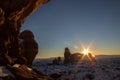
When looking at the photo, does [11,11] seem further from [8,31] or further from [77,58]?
[77,58]

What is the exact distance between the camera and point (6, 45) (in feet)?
98.8

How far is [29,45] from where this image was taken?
188 feet

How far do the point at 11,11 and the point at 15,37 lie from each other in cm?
443

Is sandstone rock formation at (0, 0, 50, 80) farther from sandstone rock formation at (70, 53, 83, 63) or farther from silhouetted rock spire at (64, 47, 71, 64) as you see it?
sandstone rock formation at (70, 53, 83, 63)

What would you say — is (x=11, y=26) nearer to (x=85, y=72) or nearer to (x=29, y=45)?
(x=29, y=45)

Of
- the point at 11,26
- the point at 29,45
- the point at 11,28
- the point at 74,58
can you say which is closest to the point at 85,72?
the point at 29,45

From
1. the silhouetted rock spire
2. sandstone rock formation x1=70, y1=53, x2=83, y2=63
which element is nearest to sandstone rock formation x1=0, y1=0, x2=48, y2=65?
the silhouetted rock spire

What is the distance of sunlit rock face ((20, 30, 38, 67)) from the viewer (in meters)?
55.0

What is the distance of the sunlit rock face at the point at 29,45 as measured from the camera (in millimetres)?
55000

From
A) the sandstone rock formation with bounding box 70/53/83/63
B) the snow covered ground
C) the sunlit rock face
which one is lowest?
the snow covered ground

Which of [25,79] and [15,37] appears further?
[15,37]

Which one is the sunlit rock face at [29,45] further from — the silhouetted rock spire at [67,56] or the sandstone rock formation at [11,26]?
the silhouetted rock spire at [67,56]

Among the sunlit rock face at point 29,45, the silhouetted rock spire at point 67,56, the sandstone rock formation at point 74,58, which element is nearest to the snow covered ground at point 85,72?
the sunlit rock face at point 29,45

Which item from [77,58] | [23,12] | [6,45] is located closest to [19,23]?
[23,12]
